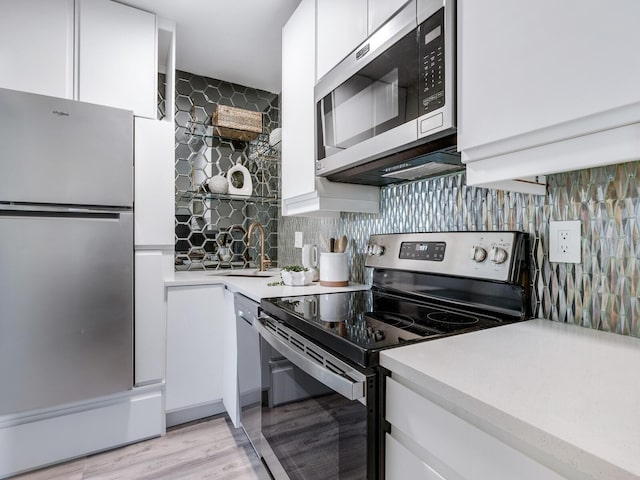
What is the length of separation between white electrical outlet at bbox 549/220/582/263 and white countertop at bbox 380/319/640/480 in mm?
208

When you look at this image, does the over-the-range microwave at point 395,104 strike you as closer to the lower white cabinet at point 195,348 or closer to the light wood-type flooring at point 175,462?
the lower white cabinet at point 195,348

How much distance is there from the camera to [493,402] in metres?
0.51

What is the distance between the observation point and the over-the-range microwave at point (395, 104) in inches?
37.9

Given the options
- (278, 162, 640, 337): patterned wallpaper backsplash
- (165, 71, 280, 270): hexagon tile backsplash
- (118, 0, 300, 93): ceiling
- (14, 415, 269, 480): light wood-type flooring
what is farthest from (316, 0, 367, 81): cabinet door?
(14, 415, 269, 480): light wood-type flooring

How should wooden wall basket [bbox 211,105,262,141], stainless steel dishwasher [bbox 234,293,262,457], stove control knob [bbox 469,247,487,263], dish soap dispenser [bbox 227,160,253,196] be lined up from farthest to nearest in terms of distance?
1. dish soap dispenser [bbox 227,160,253,196]
2. wooden wall basket [bbox 211,105,262,141]
3. stainless steel dishwasher [bbox 234,293,262,457]
4. stove control knob [bbox 469,247,487,263]

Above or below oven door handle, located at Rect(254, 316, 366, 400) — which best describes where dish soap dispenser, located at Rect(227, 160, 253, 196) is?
above

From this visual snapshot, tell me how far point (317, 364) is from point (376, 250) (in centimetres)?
80

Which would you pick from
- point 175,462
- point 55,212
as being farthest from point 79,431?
point 55,212

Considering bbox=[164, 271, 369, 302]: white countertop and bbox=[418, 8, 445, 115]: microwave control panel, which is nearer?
bbox=[418, 8, 445, 115]: microwave control panel

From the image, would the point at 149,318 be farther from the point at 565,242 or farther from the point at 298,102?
the point at 565,242

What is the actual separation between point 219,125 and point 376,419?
7.59 ft

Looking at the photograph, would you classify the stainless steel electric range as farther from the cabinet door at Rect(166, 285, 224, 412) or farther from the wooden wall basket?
the wooden wall basket

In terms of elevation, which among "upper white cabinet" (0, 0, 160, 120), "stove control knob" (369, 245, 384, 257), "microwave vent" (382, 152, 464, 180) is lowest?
"stove control knob" (369, 245, 384, 257)

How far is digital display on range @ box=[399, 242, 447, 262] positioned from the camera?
1.26 meters
